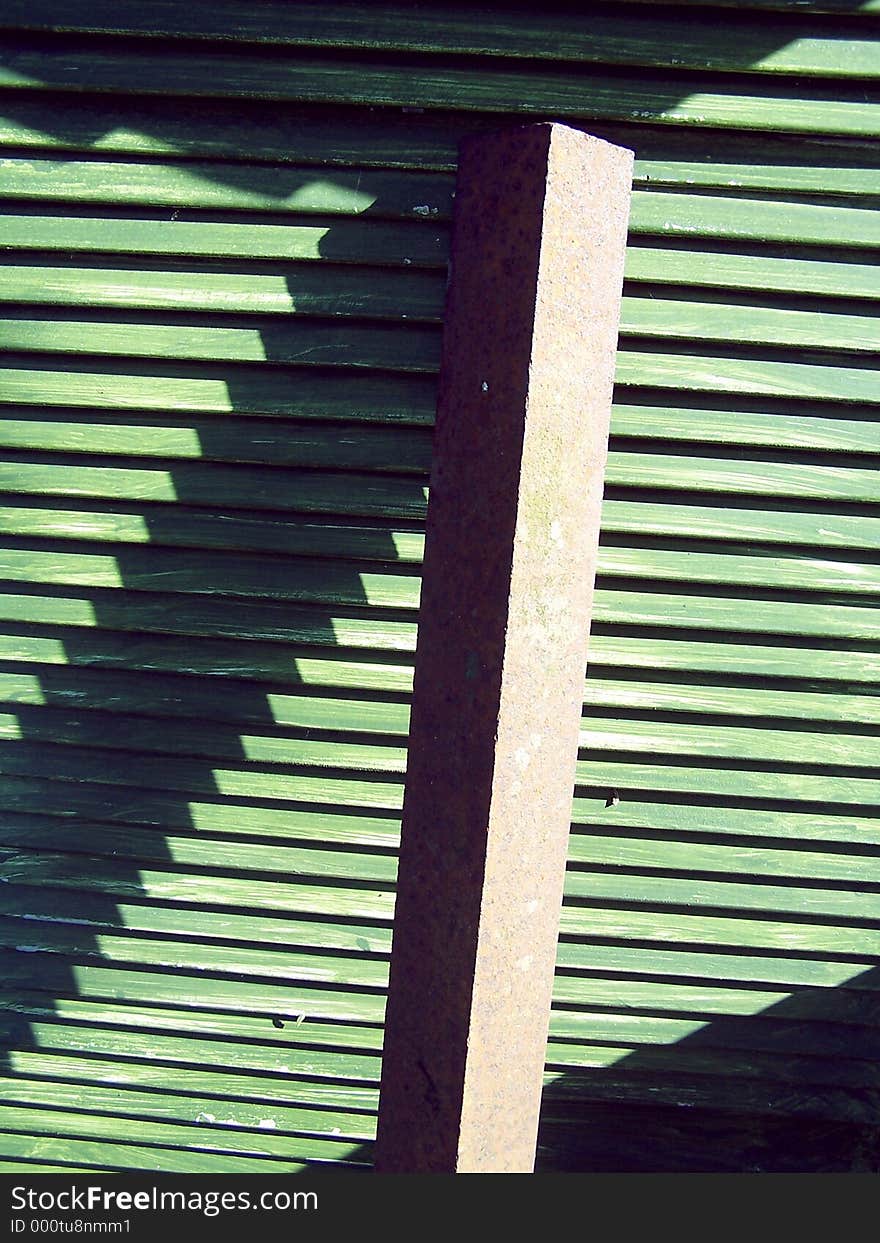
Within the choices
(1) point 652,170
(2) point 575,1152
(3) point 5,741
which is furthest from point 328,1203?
(1) point 652,170

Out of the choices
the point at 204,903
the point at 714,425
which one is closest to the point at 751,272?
the point at 714,425

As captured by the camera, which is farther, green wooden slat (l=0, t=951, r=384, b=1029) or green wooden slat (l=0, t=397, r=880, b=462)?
green wooden slat (l=0, t=951, r=384, b=1029)

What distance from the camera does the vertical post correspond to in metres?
1.45

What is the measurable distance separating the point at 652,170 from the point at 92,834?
8.76 feet

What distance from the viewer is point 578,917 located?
2674mm

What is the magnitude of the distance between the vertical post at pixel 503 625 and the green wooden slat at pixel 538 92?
2.96 ft

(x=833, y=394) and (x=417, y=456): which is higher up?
(x=833, y=394)

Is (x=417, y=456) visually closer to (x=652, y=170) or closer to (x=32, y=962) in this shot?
(x=652, y=170)

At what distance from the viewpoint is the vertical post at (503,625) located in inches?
56.9

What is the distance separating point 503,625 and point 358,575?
1129 mm

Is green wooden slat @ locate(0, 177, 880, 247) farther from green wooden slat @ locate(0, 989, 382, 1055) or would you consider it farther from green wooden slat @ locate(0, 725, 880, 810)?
green wooden slat @ locate(0, 989, 382, 1055)

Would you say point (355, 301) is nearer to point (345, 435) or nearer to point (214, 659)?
point (345, 435)

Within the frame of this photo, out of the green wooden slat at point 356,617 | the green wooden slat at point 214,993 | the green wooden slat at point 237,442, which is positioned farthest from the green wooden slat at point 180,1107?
the green wooden slat at point 237,442

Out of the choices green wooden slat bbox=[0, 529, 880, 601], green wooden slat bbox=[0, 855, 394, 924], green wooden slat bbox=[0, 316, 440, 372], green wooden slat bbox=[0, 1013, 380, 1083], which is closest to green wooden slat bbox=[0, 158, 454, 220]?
green wooden slat bbox=[0, 316, 440, 372]
